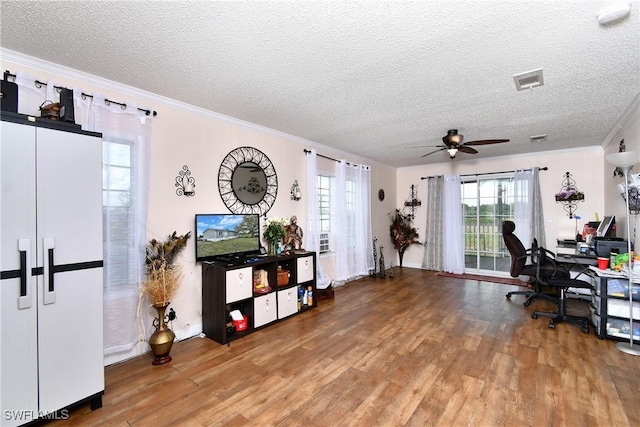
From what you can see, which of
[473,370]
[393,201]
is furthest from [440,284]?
[473,370]

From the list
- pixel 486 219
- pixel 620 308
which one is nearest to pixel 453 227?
pixel 486 219

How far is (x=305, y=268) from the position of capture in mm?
3988

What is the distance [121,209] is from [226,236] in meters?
1.10

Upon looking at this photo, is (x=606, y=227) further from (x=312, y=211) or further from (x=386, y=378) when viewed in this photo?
(x=312, y=211)

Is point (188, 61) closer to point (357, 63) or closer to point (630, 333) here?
point (357, 63)

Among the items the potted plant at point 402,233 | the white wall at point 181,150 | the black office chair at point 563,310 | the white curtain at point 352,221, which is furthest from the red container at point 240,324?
the potted plant at point 402,233

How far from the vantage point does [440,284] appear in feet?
17.3

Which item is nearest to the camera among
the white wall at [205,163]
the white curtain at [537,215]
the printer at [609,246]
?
the white wall at [205,163]

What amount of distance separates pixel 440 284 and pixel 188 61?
5169 millimetres

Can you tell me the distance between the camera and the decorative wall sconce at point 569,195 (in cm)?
A: 504

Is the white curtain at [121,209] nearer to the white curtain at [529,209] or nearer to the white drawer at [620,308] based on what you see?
the white drawer at [620,308]

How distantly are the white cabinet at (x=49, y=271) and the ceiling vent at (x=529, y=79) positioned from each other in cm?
341

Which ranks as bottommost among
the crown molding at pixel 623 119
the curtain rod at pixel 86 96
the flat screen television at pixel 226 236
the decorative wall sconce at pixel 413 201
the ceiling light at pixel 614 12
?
the flat screen television at pixel 226 236

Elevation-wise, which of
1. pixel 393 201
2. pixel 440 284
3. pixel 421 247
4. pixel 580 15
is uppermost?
pixel 580 15
